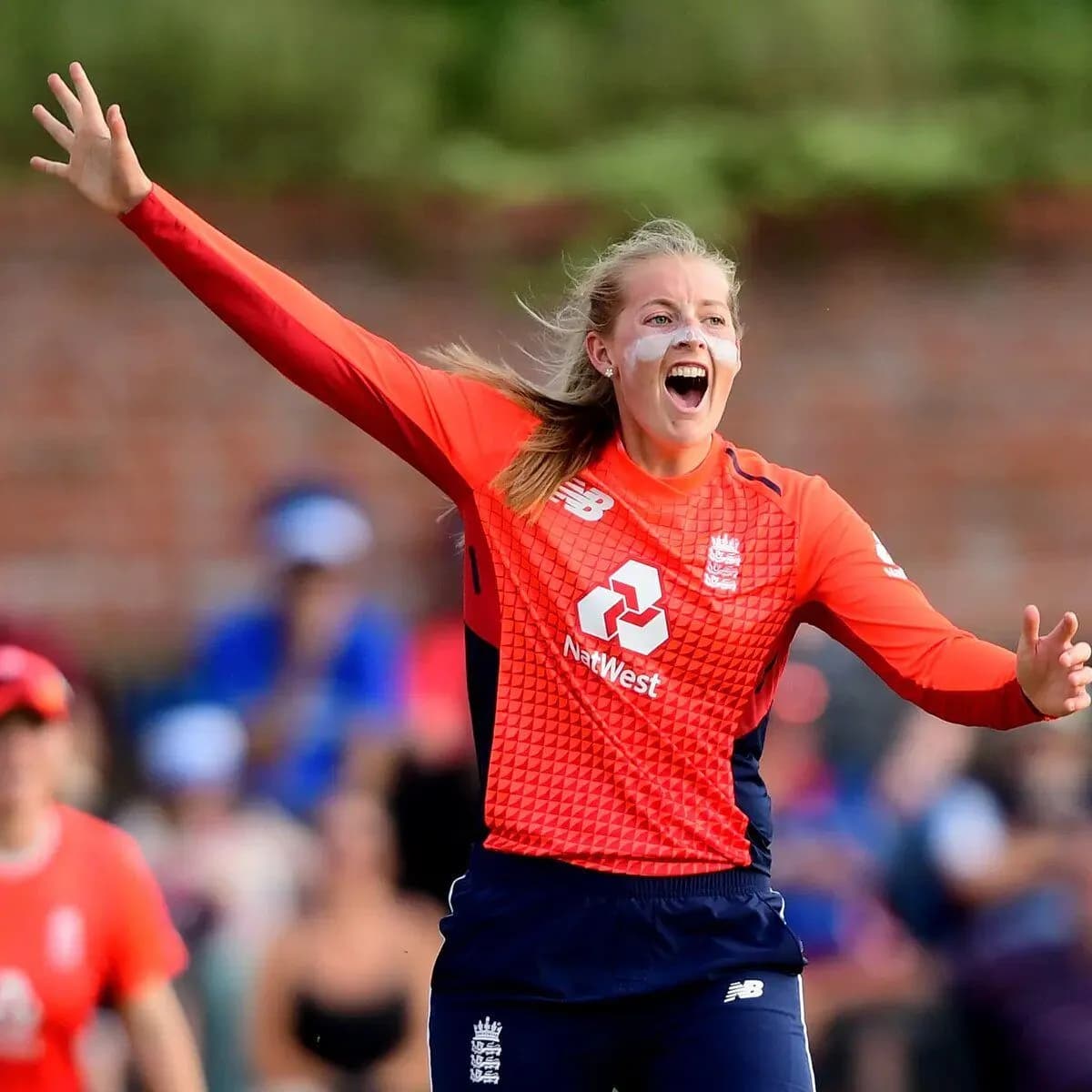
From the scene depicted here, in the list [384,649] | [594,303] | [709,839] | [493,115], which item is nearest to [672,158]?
[493,115]

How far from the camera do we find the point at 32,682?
5211 millimetres

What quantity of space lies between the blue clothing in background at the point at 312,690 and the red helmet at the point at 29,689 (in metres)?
1.31

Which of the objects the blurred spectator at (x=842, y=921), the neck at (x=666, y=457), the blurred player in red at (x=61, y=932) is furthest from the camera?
the blurred spectator at (x=842, y=921)

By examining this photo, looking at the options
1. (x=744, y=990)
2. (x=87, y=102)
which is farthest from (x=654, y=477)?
(x=87, y=102)

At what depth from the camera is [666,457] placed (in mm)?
3697

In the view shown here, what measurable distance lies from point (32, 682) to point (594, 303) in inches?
82.3

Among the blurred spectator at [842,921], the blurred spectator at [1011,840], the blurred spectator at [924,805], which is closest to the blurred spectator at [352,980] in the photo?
the blurred spectator at [842,921]

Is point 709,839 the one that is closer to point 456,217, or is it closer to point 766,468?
point 766,468

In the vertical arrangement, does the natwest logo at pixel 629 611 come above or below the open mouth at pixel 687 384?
below

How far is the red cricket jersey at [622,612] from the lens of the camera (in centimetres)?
342

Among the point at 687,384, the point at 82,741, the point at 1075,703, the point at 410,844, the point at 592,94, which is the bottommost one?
the point at 1075,703

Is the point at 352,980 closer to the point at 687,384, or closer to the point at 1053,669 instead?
the point at 687,384

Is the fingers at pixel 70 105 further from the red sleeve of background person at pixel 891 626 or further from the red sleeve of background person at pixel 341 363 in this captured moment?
the red sleeve of background person at pixel 891 626

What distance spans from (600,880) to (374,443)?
5.94 m
